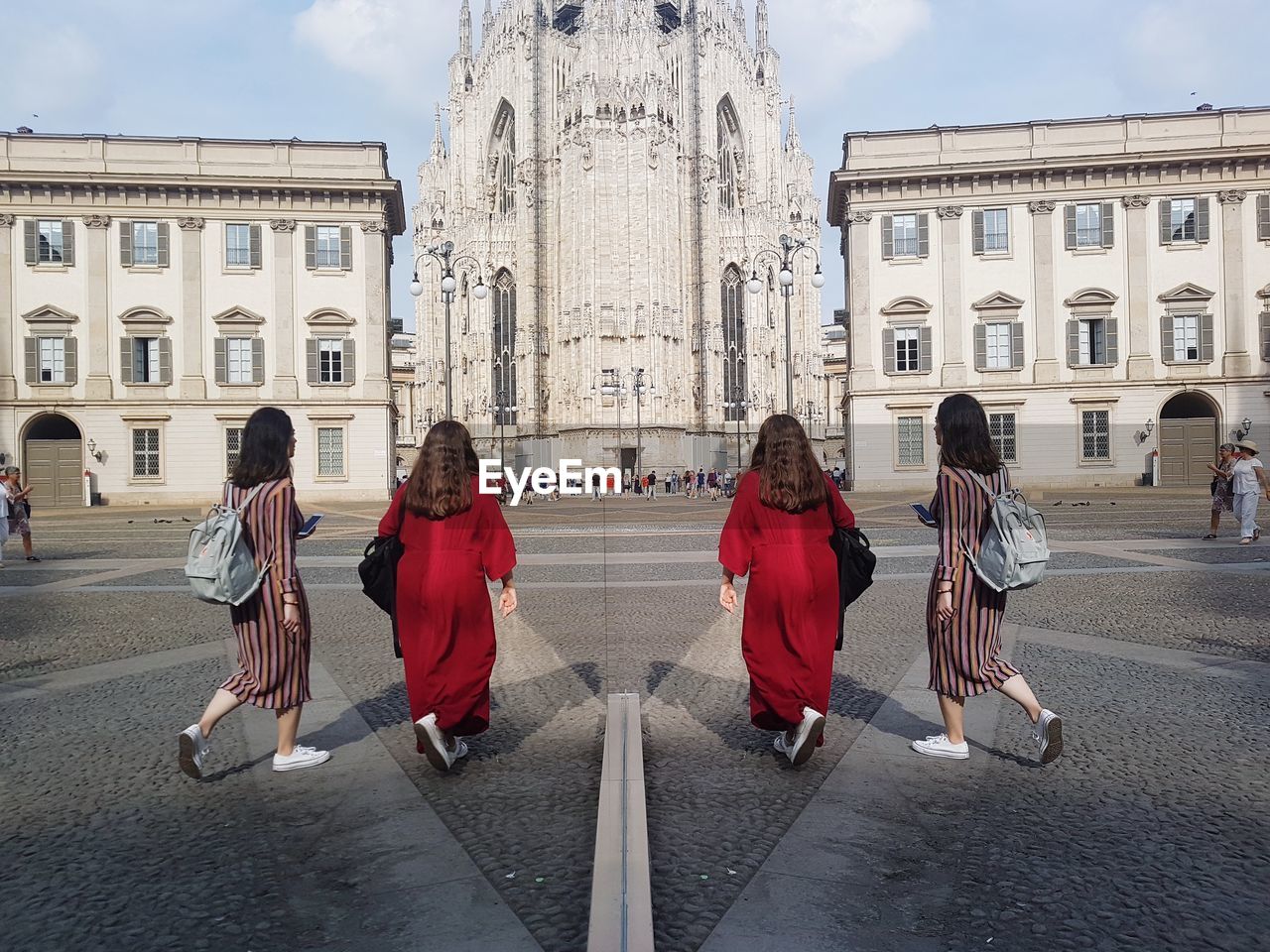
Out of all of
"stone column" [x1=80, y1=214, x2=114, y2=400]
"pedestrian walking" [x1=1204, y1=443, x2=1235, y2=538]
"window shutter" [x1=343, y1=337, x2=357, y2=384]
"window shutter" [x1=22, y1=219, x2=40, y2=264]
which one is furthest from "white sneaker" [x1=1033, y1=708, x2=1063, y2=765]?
"window shutter" [x1=22, y1=219, x2=40, y2=264]

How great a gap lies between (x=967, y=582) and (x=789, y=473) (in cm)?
94

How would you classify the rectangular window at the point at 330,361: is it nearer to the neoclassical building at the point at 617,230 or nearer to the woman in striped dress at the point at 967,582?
the neoclassical building at the point at 617,230

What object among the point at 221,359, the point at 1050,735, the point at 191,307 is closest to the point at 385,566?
the point at 1050,735

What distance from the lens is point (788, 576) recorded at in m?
4.33

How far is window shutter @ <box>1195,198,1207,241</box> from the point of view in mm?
35781

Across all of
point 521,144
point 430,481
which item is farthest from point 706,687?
point 521,144

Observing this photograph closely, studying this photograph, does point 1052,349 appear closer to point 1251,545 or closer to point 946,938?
point 1251,545

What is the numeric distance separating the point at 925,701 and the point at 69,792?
14.4 feet

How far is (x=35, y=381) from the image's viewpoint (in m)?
35.8

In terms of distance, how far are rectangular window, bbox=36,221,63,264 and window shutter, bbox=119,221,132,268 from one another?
84.7 inches

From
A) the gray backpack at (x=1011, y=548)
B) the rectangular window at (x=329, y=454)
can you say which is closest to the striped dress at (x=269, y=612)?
the gray backpack at (x=1011, y=548)

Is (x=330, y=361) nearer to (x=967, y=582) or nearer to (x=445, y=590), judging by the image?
(x=445, y=590)

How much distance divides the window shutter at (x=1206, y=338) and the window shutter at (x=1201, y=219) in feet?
9.77

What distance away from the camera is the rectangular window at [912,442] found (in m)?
37.4
